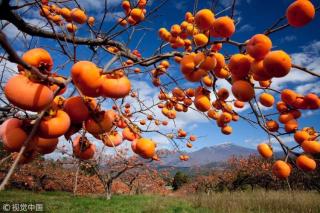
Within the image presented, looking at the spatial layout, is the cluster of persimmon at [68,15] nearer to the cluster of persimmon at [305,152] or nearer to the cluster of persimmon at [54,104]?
the cluster of persimmon at [54,104]

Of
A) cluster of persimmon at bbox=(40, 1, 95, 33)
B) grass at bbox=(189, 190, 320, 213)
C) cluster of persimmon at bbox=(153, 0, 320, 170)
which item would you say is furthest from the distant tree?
cluster of persimmon at bbox=(153, 0, 320, 170)

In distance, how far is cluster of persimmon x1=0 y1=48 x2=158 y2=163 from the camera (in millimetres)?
1122

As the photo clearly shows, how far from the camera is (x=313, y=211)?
10672 mm

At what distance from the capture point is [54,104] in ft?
4.24

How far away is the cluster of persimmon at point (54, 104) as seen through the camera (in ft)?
3.68

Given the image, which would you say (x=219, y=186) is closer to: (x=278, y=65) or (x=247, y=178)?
(x=247, y=178)

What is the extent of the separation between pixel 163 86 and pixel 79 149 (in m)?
1.75

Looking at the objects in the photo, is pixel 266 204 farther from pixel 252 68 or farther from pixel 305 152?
pixel 252 68

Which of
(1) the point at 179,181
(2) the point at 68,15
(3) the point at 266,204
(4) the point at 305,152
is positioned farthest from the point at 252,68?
(1) the point at 179,181

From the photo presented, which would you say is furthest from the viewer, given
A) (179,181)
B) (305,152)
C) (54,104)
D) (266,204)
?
(179,181)

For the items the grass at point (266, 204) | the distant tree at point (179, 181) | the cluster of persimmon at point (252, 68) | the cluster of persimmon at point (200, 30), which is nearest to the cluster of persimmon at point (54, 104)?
the cluster of persimmon at point (252, 68)

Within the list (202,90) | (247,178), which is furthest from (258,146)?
(247,178)

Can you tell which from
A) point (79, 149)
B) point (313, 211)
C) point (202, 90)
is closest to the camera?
point (79, 149)

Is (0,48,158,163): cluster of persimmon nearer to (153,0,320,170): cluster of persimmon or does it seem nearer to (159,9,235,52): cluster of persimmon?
(153,0,320,170): cluster of persimmon
